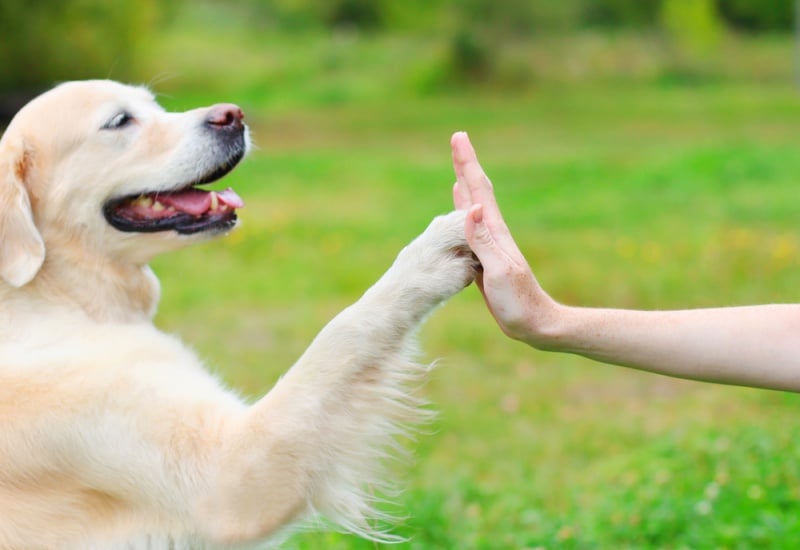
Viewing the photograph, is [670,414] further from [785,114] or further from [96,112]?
[785,114]

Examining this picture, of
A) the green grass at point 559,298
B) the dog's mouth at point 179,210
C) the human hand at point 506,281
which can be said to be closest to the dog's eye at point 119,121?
the dog's mouth at point 179,210

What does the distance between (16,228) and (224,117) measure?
71 centimetres

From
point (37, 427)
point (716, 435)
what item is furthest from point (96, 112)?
point (716, 435)

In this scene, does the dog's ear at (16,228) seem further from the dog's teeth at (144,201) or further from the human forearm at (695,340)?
the human forearm at (695,340)

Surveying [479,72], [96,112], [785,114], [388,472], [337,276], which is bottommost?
[479,72]

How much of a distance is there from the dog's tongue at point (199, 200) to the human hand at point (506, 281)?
856 millimetres

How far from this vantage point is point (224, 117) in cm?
359

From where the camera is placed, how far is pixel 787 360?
2928 mm

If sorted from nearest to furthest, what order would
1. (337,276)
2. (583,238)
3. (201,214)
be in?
(201,214) < (337,276) < (583,238)

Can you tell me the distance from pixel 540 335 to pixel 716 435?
2680 millimetres

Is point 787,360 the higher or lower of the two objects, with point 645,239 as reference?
higher

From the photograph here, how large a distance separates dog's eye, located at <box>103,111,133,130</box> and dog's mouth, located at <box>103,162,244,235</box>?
0.22 m

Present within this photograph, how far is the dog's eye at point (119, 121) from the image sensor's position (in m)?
3.55

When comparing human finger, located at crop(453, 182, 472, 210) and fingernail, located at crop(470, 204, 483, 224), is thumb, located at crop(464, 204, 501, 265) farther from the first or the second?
human finger, located at crop(453, 182, 472, 210)
